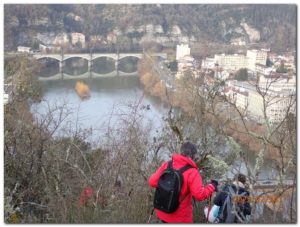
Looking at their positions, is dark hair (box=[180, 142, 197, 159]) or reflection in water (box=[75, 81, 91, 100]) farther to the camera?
reflection in water (box=[75, 81, 91, 100])

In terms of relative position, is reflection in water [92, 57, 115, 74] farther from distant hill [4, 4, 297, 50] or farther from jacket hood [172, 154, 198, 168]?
jacket hood [172, 154, 198, 168]

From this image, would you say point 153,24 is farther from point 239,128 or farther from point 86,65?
point 239,128

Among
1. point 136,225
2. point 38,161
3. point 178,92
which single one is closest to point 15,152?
point 38,161

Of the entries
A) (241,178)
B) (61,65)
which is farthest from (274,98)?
(61,65)

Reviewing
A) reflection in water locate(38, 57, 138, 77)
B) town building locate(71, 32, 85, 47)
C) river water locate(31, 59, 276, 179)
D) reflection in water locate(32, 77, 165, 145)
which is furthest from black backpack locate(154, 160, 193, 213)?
town building locate(71, 32, 85, 47)

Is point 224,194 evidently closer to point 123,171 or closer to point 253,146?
point 123,171

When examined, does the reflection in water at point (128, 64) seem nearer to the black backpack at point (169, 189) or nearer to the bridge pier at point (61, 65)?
the bridge pier at point (61, 65)

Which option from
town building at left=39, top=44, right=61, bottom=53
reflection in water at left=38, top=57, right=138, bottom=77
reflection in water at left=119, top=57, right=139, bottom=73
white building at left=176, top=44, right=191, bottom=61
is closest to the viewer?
white building at left=176, top=44, right=191, bottom=61
